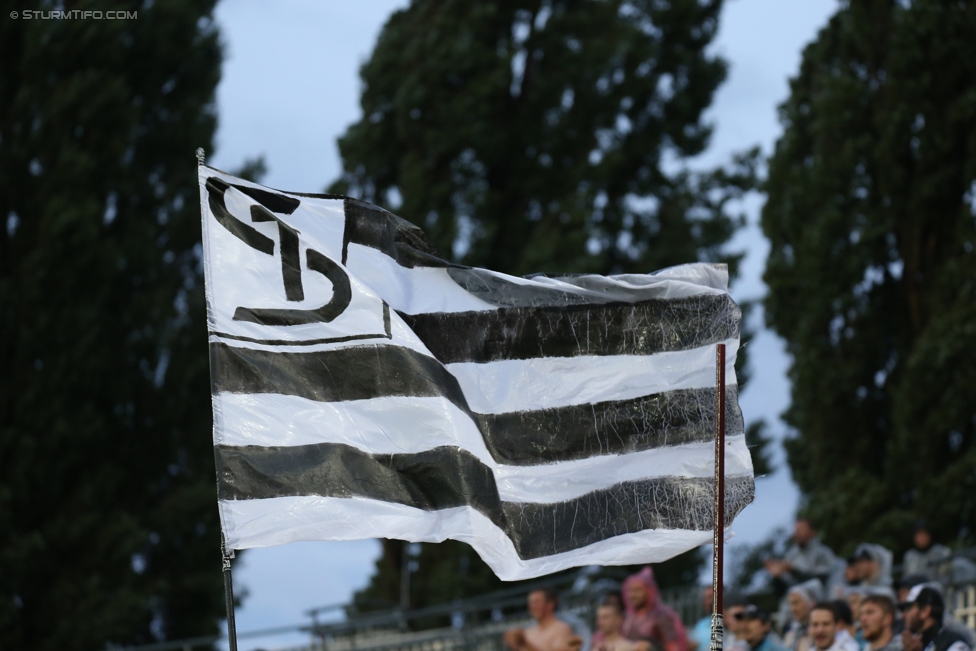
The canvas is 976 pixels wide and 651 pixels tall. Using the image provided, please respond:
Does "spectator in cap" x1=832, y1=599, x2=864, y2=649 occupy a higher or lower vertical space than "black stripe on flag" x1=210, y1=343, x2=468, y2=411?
lower

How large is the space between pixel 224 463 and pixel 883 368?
508 inches

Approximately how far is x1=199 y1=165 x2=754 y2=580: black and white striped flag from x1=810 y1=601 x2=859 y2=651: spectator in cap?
223 centimetres

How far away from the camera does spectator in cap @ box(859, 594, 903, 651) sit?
23.3ft

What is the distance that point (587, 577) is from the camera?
17812 millimetres

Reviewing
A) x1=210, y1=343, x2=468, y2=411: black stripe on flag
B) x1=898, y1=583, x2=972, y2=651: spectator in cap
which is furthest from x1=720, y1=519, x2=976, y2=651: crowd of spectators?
x1=210, y1=343, x2=468, y2=411: black stripe on flag

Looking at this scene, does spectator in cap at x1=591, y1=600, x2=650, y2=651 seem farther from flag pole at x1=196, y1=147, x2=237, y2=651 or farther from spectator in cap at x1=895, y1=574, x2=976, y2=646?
flag pole at x1=196, y1=147, x2=237, y2=651

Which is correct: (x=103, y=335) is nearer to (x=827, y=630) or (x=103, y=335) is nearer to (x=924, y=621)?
(x=827, y=630)

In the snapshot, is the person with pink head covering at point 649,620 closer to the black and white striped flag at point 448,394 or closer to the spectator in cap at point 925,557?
the black and white striped flag at point 448,394

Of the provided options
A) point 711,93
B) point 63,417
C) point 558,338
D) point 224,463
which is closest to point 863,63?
point 711,93

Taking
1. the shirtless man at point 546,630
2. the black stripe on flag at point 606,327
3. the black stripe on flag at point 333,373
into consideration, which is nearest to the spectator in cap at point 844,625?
the shirtless man at point 546,630

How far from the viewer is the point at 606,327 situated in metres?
5.55

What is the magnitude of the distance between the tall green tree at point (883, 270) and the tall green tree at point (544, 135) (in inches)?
121

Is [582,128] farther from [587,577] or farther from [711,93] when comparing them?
[587,577]

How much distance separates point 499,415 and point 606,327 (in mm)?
626
